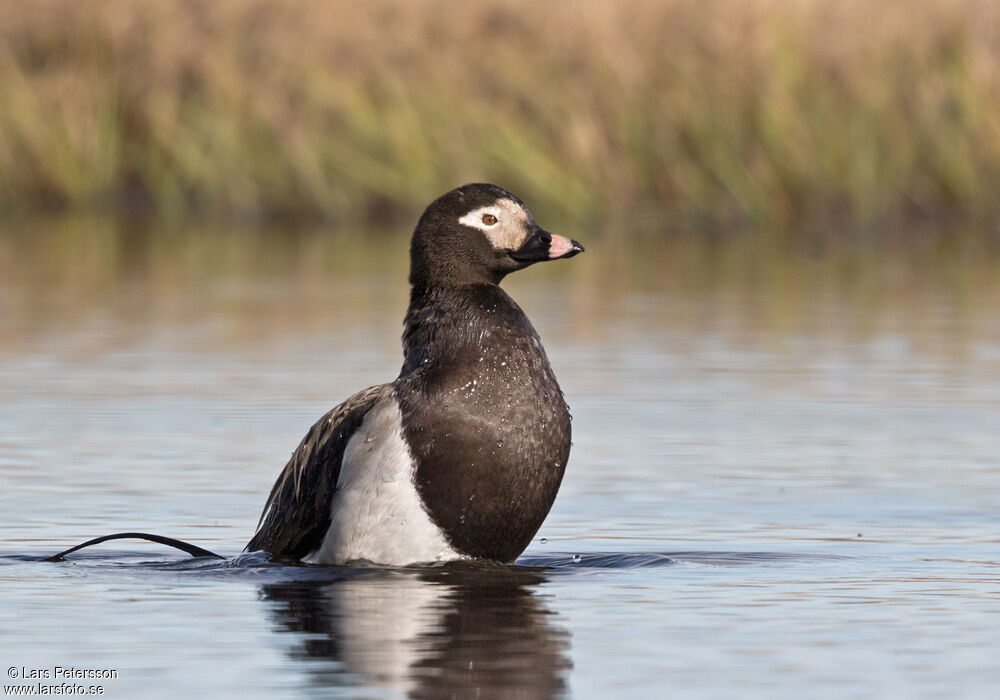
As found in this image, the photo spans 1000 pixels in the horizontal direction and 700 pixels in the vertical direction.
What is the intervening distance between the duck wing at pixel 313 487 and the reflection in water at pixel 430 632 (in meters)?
0.30

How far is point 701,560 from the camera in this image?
6785mm

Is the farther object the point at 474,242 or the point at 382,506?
the point at 474,242

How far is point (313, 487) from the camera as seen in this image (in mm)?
6707

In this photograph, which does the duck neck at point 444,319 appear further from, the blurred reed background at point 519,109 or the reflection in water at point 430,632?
the blurred reed background at point 519,109

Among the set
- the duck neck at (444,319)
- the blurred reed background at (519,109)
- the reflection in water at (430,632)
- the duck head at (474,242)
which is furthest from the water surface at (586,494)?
the blurred reed background at (519,109)

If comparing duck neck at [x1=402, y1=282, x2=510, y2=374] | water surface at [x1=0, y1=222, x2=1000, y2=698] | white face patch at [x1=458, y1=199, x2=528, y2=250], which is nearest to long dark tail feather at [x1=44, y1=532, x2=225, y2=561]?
water surface at [x1=0, y1=222, x2=1000, y2=698]

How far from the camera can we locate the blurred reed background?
1991 cm

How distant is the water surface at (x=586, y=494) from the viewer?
532 centimetres

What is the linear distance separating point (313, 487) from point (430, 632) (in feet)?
3.89

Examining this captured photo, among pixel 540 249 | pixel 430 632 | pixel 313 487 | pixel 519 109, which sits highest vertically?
pixel 519 109

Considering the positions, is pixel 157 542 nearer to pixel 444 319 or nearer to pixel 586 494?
pixel 444 319

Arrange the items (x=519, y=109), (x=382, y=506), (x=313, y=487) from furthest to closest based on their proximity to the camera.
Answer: (x=519, y=109), (x=313, y=487), (x=382, y=506)

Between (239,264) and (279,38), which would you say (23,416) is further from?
(279,38)

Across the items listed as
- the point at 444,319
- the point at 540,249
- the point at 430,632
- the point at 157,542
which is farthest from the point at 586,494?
the point at 430,632
